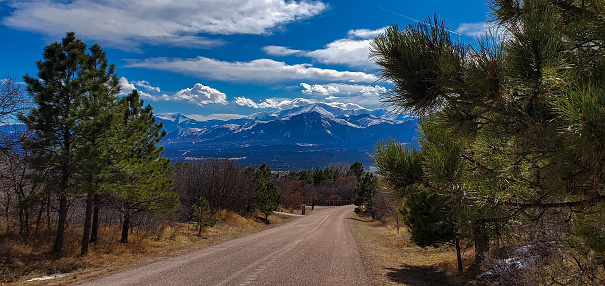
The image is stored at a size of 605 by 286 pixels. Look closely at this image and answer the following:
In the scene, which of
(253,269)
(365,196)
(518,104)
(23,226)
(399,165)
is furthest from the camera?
(365,196)

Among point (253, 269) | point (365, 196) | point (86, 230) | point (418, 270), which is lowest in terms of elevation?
point (418, 270)

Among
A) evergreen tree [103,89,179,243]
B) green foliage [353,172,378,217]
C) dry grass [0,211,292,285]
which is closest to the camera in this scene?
dry grass [0,211,292,285]

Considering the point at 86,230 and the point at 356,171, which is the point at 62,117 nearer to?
the point at 86,230

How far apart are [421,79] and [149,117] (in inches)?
661

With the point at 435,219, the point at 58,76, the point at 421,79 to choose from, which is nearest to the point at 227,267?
the point at 435,219

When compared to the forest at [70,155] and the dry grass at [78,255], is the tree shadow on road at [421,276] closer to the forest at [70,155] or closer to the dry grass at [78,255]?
the dry grass at [78,255]

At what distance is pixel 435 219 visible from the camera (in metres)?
11.8

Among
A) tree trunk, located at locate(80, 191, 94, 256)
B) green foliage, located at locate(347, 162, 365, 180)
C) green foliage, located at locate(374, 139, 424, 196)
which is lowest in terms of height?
tree trunk, located at locate(80, 191, 94, 256)

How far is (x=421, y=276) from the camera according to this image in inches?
451

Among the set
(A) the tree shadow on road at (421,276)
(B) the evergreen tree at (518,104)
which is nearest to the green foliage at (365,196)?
(A) the tree shadow on road at (421,276)

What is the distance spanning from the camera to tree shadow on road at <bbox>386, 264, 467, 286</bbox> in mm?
10248

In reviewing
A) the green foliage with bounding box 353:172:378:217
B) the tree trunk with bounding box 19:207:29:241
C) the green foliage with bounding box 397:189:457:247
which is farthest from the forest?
the green foliage with bounding box 353:172:378:217

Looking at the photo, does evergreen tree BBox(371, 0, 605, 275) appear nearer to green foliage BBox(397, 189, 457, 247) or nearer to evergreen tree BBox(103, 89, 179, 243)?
green foliage BBox(397, 189, 457, 247)

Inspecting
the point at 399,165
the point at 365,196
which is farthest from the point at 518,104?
the point at 365,196
